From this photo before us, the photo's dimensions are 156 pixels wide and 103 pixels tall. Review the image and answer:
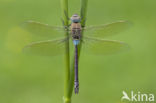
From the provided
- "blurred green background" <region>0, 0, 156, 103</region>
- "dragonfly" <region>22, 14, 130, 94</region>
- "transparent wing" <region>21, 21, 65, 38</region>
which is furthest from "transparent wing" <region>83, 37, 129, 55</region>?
"blurred green background" <region>0, 0, 156, 103</region>

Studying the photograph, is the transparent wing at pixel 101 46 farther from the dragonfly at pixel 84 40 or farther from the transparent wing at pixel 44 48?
the transparent wing at pixel 44 48

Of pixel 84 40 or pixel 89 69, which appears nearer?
pixel 84 40

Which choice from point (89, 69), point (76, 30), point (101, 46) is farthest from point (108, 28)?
point (89, 69)

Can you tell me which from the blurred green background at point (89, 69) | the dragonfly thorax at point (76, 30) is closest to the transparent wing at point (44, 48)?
the dragonfly thorax at point (76, 30)

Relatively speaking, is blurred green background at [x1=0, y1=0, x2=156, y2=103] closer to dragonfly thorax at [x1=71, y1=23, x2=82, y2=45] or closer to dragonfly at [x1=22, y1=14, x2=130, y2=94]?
dragonfly at [x1=22, y1=14, x2=130, y2=94]

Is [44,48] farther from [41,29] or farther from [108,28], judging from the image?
[108,28]

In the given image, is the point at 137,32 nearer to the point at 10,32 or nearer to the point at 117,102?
the point at 117,102
